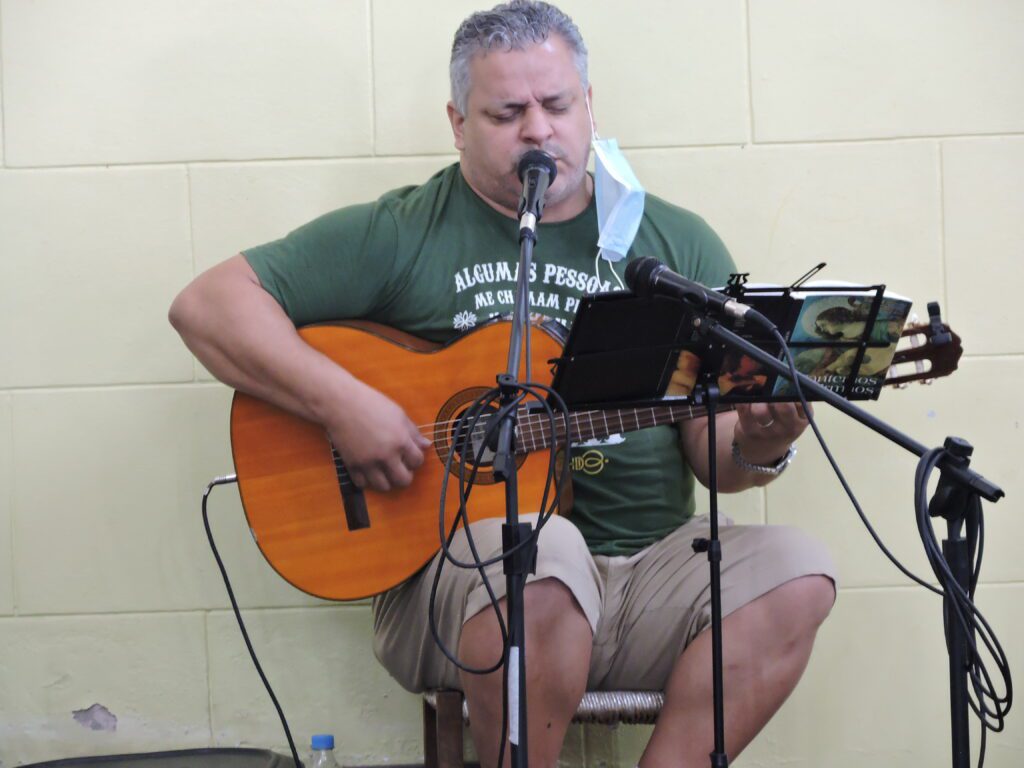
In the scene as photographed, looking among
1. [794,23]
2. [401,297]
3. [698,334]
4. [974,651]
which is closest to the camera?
[974,651]

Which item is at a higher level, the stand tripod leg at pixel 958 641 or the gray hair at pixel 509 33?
the gray hair at pixel 509 33

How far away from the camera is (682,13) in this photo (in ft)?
7.27

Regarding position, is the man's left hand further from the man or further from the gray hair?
the gray hair

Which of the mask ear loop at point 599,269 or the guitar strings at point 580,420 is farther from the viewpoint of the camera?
the mask ear loop at point 599,269

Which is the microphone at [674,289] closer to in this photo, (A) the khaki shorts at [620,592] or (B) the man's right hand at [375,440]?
(A) the khaki shorts at [620,592]

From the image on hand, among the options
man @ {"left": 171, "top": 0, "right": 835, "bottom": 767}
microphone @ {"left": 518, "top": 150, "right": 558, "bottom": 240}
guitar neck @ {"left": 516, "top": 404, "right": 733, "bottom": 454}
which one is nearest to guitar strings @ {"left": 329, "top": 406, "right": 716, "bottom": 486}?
guitar neck @ {"left": 516, "top": 404, "right": 733, "bottom": 454}

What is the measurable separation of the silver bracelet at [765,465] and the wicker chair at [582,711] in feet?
1.20

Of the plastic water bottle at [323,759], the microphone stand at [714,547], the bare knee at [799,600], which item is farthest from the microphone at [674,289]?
the plastic water bottle at [323,759]

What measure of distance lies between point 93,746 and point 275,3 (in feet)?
4.96

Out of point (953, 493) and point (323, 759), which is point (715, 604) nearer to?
point (953, 493)

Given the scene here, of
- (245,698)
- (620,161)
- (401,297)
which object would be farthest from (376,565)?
(620,161)

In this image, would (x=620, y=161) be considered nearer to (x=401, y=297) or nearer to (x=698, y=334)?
(x=401, y=297)

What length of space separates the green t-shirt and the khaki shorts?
0.08 m

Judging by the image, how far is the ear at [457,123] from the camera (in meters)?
2.01
